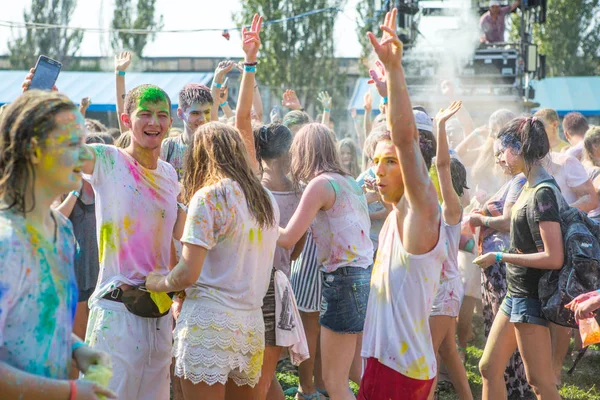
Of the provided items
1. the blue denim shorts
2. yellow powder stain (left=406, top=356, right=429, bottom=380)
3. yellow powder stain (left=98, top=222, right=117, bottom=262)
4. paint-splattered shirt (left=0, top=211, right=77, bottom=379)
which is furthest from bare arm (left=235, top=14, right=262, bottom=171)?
paint-splattered shirt (left=0, top=211, right=77, bottom=379)

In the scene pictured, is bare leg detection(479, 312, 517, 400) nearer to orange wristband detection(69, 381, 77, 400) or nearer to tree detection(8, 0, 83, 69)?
orange wristband detection(69, 381, 77, 400)

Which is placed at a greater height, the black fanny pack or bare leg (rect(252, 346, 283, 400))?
the black fanny pack

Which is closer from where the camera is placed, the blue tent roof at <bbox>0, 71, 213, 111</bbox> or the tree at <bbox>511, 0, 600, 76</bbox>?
the blue tent roof at <bbox>0, 71, 213, 111</bbox>

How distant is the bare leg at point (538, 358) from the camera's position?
404 centimetres

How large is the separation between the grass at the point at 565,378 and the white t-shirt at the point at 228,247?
2.34 meters

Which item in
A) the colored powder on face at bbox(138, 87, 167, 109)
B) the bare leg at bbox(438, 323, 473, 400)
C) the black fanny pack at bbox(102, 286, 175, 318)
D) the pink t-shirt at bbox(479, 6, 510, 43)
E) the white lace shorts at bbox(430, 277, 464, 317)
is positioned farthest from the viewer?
the pink t-shirt at bbox(479, 6, 510, 43)

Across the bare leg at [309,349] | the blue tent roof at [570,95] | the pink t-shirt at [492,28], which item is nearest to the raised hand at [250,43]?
the bare leg at [309,349]

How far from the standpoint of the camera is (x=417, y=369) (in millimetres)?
2977

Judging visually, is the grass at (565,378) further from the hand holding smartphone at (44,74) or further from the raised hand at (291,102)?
the hand holding smartphone at (44,74)

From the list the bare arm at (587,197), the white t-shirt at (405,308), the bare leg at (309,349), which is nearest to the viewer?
the white t-shirt at (405,308)

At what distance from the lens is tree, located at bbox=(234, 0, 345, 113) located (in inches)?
1225

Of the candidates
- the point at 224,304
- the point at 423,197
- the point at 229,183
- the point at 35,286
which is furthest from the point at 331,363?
the point at 35,286

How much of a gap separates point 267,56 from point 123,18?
10153 mm

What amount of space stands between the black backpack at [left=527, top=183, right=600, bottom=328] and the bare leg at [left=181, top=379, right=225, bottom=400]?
1797 mm
